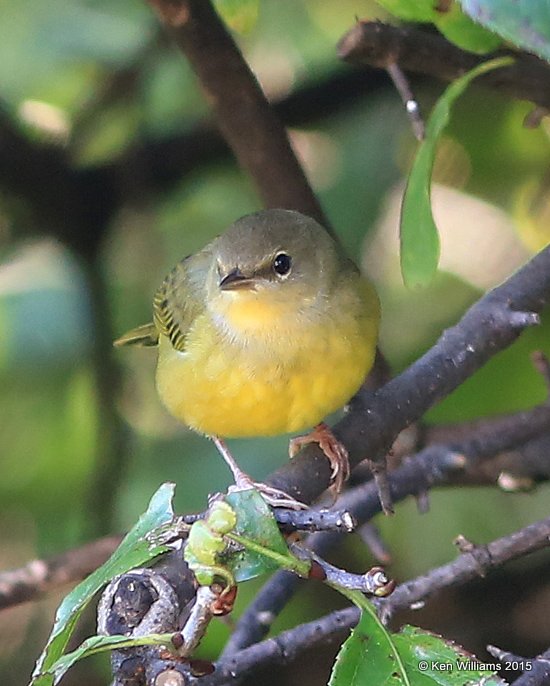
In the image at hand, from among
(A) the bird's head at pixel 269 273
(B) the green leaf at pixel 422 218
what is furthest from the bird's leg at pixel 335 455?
(A) the bird's head at pixel 269 273

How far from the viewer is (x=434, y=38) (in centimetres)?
256

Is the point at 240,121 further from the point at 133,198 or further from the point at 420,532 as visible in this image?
the point at 420,532

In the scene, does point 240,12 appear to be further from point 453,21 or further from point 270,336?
point 270,336

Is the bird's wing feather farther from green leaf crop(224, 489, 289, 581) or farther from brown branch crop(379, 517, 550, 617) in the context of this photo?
green leaf crop(224, 489, 289, 581)

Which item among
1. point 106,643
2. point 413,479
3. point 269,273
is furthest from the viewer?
point 269,273

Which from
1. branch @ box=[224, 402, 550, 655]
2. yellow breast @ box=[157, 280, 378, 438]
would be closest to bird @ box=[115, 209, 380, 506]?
yellow breast @ box=[157, 280, 378, 438]

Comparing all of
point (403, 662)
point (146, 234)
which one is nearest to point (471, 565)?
point (403, 662)

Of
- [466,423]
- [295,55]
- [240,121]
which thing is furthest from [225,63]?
[466,423]

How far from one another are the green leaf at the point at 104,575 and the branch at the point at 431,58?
1.22 m

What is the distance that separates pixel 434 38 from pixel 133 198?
1.67 metres

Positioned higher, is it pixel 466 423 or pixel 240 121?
pixel 240 121

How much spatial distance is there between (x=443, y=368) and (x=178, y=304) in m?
1.18

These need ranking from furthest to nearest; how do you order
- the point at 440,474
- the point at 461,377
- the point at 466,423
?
the point at 466,423
the point at 440,474
the point at 461,377

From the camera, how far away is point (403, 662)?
1646mm
